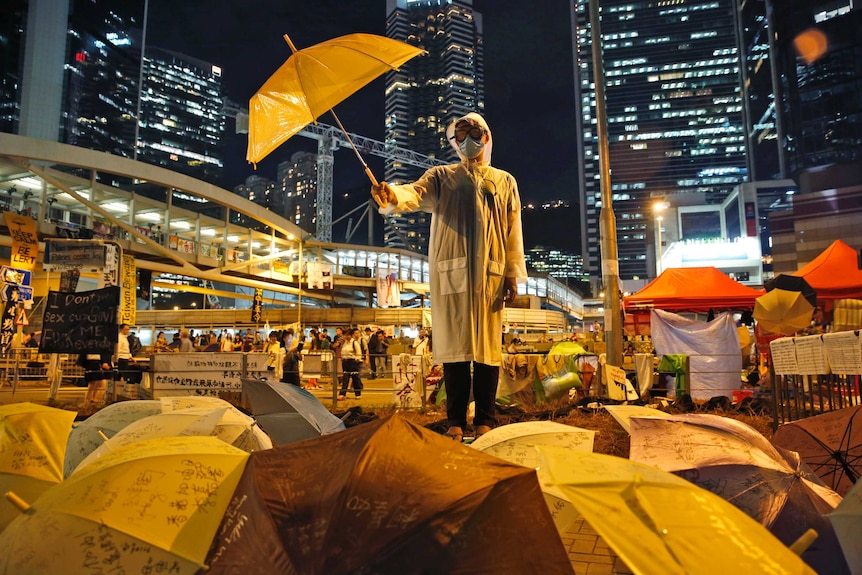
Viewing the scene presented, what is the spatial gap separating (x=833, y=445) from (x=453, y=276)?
2.46m

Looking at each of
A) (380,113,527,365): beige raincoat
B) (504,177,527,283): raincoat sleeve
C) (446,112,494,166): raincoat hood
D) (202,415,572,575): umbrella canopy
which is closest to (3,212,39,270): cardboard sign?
(446,112,494,166): raincoat hood

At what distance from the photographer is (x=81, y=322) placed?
9711mm

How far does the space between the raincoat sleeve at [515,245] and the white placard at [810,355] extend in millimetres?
2412

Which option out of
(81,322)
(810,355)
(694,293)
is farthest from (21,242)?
(810,355)

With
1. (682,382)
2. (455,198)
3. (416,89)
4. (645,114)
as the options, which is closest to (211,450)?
(455,198)

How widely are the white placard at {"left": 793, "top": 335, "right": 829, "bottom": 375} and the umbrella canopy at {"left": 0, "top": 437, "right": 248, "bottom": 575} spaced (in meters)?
4.68

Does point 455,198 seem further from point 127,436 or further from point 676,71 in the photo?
point 676,71

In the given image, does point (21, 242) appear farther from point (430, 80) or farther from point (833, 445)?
point (430, 80)

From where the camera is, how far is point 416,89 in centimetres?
12862

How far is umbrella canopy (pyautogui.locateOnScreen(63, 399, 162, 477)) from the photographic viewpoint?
3383 millimetres

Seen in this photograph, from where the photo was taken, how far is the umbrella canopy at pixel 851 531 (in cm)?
167

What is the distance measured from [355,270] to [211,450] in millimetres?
46365

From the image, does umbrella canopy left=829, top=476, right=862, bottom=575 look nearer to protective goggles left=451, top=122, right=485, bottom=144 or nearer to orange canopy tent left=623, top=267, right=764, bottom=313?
protective goggles left=451, top=122, right=485, bottom=144

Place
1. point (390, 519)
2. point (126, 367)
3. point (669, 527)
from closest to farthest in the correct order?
point (669, 527), point (390, 519), point (126, 367)
